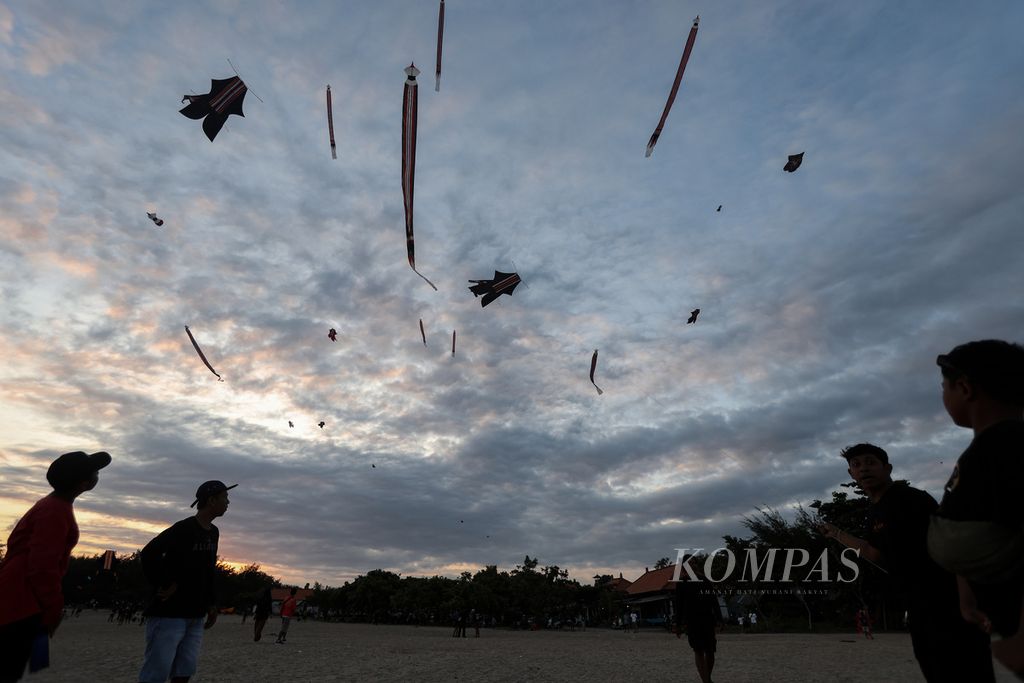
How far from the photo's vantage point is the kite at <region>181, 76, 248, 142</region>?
1019 centimetres

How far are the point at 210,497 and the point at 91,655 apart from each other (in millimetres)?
12394

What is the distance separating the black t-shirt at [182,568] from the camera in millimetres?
4855

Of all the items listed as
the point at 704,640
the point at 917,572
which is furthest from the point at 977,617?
the point at 704,640

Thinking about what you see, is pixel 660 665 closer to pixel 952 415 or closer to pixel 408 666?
pixel 408 666

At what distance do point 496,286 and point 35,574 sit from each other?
39.3 ft

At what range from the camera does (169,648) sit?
15.5 ft

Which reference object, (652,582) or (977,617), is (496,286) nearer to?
(977,617)

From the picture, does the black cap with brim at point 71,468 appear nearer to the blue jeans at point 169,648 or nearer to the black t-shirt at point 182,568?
the black t-shirt at point 182,568

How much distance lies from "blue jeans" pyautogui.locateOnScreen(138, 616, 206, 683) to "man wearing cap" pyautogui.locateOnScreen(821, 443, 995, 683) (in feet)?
16.5

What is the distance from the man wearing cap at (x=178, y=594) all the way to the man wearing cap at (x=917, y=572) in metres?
4.83

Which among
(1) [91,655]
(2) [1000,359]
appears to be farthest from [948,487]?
(1) [91,655]

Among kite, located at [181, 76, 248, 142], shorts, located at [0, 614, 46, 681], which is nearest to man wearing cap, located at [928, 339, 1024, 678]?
shorts, located at [0, 614, 46, 681]

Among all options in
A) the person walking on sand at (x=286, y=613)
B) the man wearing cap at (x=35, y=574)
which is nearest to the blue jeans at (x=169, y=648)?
the man wearing cap at (x=35, y=574)

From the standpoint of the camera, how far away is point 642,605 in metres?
65.7
